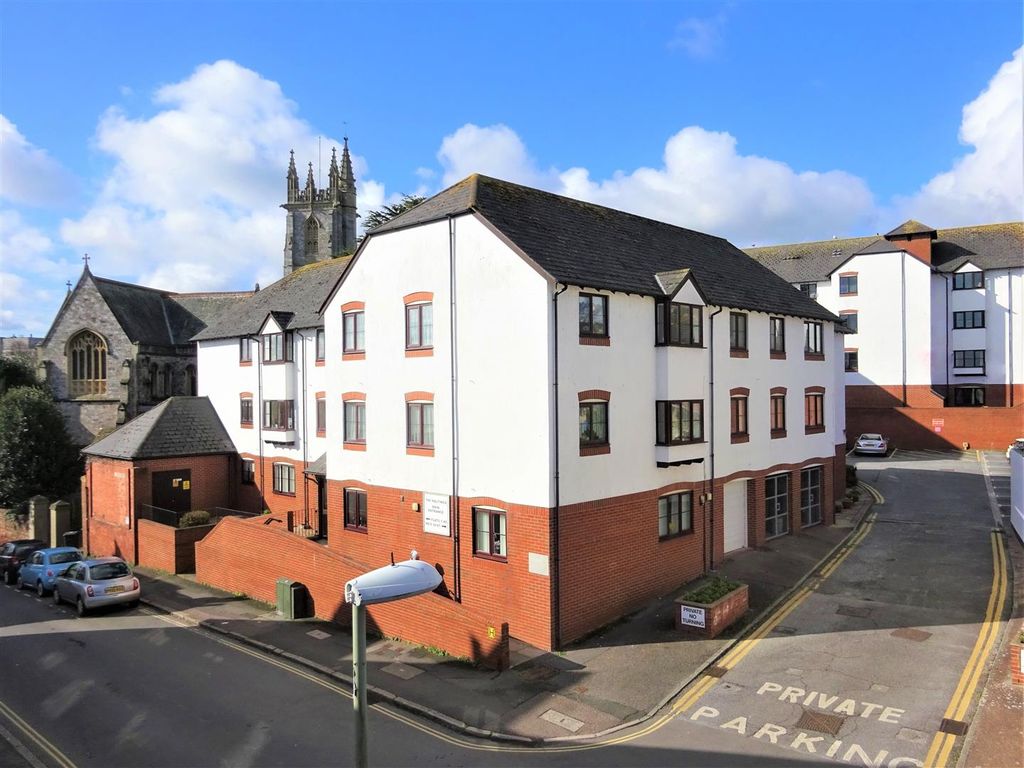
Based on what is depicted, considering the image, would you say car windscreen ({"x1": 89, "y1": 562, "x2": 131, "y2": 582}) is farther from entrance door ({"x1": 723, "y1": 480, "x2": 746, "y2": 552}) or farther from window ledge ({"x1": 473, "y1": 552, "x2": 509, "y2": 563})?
entrance door ({"x1": 723, "y1": 480, "x2": 746, "y2": 552})

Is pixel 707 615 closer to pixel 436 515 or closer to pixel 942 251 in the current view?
pixel 436 515

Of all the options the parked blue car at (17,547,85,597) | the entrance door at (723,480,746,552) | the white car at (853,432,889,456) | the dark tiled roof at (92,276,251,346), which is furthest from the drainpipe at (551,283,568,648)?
the dark tiled roof at (92,276,251,346)

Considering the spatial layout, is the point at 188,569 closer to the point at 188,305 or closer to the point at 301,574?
the point at 301,574

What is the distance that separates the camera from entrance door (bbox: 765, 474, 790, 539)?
24188mm

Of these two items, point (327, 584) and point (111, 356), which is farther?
point (111, 356)

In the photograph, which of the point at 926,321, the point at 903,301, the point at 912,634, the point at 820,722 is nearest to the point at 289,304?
the point at 912,634

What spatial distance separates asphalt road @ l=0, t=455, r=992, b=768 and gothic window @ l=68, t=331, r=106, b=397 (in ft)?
101

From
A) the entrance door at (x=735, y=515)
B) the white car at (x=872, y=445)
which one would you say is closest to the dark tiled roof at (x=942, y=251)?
the white car at (x=872, y=445)

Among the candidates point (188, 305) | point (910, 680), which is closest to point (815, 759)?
point (910, 680)

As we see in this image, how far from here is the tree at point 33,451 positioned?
37812 millimetres

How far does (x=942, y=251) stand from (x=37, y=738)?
196ft

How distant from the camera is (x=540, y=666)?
15.1m

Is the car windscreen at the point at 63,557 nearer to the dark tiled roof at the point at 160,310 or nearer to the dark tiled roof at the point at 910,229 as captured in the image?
the dark tiled roof at the point at 160,310

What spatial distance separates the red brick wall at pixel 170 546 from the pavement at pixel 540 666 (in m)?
4.58
